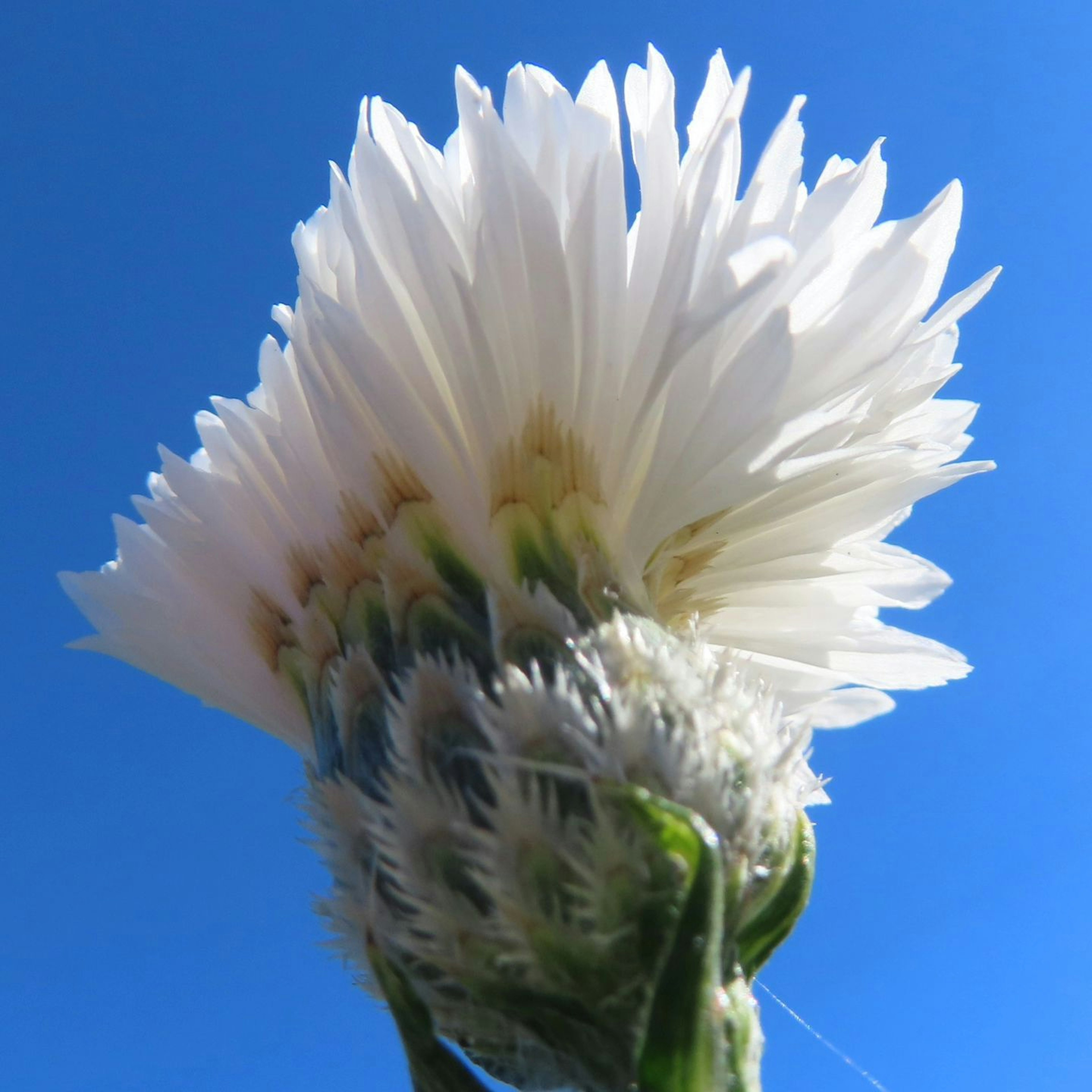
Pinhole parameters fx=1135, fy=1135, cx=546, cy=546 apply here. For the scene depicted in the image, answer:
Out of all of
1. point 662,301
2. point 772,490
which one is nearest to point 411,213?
point 662,301

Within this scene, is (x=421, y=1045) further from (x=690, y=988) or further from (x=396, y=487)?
(x=396, y=487)

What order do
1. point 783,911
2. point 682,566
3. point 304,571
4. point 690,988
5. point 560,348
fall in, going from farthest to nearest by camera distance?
point 682,566, point 304,571, point 560,348, point 783,911, point 690,988

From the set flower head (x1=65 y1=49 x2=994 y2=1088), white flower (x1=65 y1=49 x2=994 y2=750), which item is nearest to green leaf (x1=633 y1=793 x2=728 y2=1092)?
flower head (x1=65 y1=49 x2=994 y2=1088)

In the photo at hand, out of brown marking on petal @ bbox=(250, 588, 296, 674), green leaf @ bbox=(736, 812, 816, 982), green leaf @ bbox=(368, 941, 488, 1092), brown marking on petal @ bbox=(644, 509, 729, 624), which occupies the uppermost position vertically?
brown marking on petal @ bbox=(644, 509, 729, 624)

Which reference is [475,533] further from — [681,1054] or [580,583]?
[681,1054]

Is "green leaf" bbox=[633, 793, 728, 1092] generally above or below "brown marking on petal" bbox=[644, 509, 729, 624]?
below

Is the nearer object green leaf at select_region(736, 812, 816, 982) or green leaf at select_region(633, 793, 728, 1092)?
green leaf at select_region(633, 793, 728, 1092)

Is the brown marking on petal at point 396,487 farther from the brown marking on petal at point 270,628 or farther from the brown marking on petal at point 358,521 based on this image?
the brown marking on petal at point 270,628

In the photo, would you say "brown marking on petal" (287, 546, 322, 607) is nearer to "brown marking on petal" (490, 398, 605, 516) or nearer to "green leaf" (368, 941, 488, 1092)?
"brown marking on petal" (490, 398, 605, 516)

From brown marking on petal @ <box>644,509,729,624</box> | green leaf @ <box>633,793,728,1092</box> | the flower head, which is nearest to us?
green leaf @ <box>633,793,728,1092</box>

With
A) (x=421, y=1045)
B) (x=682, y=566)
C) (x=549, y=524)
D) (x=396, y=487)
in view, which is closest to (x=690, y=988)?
(x=421, y=1045)
